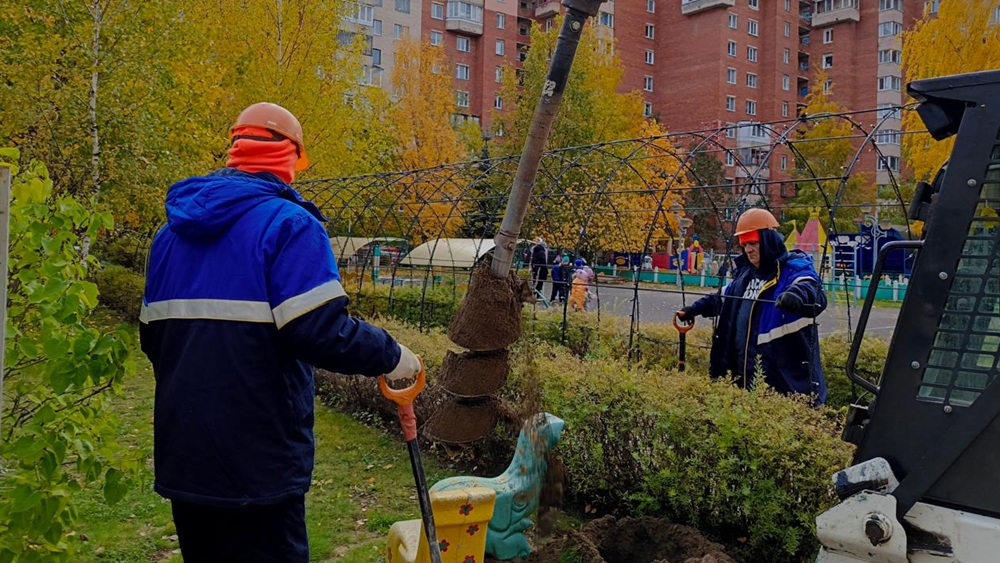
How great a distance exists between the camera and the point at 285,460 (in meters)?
2.39

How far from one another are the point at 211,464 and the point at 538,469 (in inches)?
75.5

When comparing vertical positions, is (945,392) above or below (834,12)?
below

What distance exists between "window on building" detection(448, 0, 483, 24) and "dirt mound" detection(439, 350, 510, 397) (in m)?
49.1

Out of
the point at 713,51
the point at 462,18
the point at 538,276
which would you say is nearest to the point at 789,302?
the point at 538,276

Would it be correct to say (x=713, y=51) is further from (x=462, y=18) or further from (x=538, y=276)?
(x=538, y=276)

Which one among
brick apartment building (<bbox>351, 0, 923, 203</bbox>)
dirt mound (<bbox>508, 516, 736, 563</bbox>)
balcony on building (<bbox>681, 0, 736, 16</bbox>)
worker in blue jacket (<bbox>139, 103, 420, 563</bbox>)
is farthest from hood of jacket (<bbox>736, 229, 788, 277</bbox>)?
balcony on building (<bbox>681, 0, 736, 16</bbox>)

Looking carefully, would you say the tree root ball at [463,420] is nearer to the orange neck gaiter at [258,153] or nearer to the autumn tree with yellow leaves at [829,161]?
the orange neck gaiter at [258,153]

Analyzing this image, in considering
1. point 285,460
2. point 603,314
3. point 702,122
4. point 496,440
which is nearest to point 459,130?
point 702,122

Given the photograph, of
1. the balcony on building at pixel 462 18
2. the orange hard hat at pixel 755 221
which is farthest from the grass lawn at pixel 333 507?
the balcony on building at pixel 462 18

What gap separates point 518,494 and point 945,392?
2.20m

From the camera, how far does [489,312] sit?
3.87 m

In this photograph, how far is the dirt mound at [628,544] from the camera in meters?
3.62

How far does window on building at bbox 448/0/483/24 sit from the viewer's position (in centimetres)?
4991

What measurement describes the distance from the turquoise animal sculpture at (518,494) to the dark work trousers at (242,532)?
1.19m
